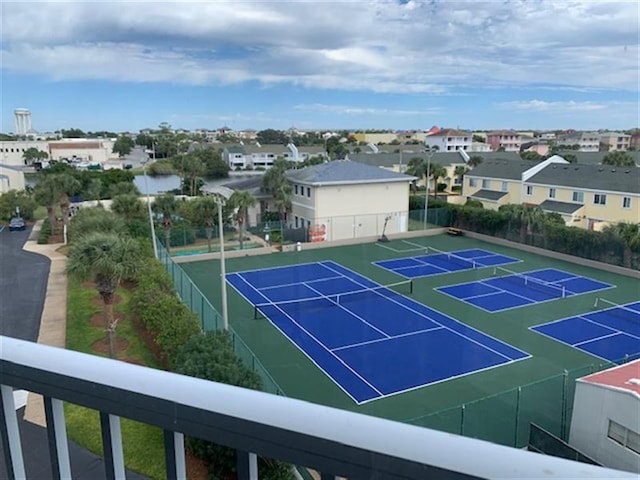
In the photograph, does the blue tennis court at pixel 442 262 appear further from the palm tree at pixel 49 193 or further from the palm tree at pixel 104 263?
the palm tree at pixel 49 193

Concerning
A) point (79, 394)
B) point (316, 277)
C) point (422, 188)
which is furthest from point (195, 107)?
point (422, 188)

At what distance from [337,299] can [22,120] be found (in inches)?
481

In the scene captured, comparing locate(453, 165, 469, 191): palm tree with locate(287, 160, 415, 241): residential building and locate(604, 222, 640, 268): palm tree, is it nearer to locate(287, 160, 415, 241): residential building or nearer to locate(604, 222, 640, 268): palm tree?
locate(287, 160, 415, 241): residential building

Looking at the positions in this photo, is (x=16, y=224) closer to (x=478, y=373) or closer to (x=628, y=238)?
(x=478, y=373)

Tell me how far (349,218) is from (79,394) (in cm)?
2574

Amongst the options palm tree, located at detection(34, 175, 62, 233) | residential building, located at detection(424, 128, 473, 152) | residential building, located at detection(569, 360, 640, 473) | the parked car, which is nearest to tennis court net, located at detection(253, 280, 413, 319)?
residential building, located at detection(569, 360, 640, 473)

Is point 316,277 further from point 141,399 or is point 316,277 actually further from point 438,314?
point 141,399

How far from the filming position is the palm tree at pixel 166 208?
914 inches

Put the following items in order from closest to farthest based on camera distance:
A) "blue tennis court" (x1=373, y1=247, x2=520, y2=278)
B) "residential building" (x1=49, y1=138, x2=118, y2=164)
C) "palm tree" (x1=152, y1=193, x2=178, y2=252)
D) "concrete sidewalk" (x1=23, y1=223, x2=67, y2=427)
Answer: "concrete sidewalk" (x1=23, y1=223, x2=67, y2=427)
"residential building" (x1=49, y1=138, x2=118, y2=164)
"blue tennis court" (x1=373, y1=247, x2=520, y2=278)
"palm tree" (x1=152, y1=193, x2=178, y2=252)

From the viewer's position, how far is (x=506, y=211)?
25016 millimetres

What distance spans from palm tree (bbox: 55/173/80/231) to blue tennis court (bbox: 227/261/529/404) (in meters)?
10.7

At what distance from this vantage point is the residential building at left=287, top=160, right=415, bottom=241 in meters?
26.2

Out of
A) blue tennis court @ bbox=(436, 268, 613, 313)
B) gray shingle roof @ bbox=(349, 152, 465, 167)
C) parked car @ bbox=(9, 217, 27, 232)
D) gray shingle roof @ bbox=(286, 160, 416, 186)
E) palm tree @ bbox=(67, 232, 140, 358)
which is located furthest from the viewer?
gray shingle roof @ bbox=(349, 152, 465, 167)

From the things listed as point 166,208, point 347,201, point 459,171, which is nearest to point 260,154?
point 347,201
